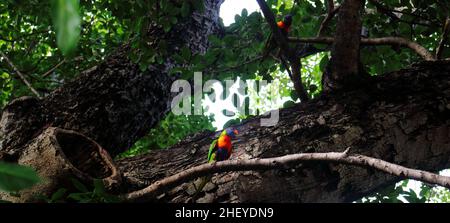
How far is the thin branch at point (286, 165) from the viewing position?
1237 mm

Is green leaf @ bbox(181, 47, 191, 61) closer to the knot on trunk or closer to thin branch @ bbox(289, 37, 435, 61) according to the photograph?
thin branch @ bbox(289, 37, 435, 61)

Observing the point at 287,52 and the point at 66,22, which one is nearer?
the point at 66,22

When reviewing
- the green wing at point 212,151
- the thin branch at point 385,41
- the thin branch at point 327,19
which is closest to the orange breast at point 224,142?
the green wing at point 212,151

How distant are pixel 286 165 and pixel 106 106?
137 cm

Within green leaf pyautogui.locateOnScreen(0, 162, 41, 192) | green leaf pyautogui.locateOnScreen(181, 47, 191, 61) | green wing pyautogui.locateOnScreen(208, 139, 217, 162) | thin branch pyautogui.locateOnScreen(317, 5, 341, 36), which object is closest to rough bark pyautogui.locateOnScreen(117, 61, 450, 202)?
green wing pyautogui.locateOnScreen(208, 139, 217, 162)

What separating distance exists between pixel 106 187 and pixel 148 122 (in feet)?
3.24

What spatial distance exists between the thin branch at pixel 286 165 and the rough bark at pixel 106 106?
0.77 metres

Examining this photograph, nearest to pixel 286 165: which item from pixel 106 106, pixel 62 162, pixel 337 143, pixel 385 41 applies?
pixel 337 143

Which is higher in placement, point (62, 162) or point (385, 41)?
point (385, 41)

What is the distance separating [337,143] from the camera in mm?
2043

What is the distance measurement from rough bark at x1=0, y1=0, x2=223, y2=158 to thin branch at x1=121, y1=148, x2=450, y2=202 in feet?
2.53

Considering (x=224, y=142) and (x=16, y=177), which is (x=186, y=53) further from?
(x=16, y=177)

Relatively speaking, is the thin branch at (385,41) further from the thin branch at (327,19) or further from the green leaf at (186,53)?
the green leaf at (186,53)

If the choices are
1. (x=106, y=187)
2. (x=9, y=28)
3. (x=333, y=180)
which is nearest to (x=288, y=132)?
(x=333, y=180)
